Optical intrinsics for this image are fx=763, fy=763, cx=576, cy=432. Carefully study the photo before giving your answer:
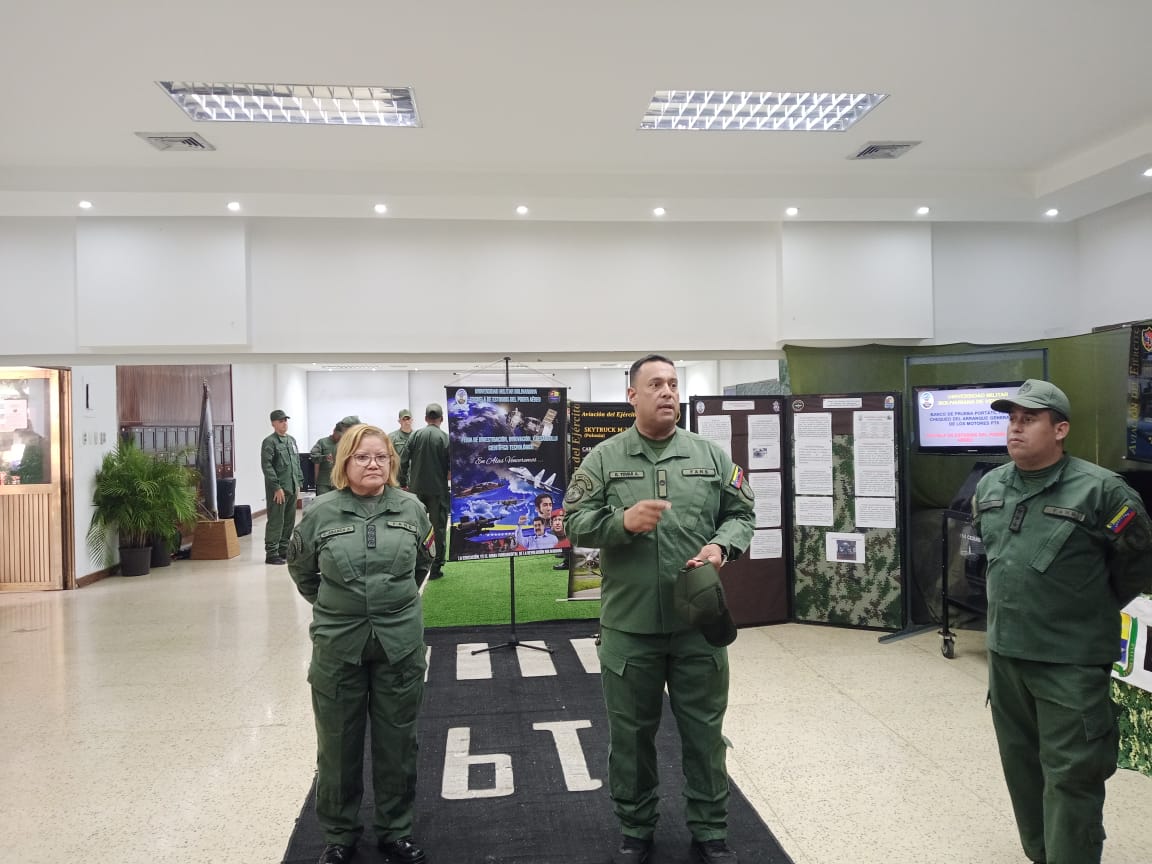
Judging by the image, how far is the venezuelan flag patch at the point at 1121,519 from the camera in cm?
226

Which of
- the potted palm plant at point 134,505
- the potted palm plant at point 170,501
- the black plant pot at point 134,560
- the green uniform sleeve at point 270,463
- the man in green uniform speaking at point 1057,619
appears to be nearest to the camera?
the man in green uniform speaking at point 1057,619

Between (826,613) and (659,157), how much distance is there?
144 inches

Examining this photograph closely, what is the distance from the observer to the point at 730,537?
265 centimetres

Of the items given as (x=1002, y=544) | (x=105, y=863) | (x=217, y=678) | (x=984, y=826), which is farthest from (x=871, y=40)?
(x=217, y=678)

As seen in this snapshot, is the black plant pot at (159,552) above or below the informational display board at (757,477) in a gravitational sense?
below

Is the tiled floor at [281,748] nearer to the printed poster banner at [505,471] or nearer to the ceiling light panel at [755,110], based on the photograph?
the printed poster banner at [505,471]

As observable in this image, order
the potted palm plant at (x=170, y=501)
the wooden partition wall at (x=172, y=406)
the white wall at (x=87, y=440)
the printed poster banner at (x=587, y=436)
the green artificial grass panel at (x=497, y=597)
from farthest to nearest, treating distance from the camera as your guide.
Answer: the wooden partition wall at (x=172, y=406) < the potted palm plant at (x=170, y=501) < the white wall at (x=87, y=440) < the green artificial grass panel at (x=497, y=597) < the printed poster banner at (x=587, y=436)

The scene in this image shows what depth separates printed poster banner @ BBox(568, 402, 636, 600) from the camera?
6.04 metres

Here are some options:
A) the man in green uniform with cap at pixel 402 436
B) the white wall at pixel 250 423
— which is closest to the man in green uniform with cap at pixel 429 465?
the man in green uniform with cap at pixel 402 436

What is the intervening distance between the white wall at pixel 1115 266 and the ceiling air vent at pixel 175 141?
23.4 feet

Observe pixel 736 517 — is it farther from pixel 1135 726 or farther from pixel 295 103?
pixel 295 103

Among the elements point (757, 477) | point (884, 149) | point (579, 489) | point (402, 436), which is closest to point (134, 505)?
point (402, 436)

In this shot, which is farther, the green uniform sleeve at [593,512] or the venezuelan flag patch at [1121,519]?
the green uniform sleeve at [593,512]

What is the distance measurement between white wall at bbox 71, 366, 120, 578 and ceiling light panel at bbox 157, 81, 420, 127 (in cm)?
449
